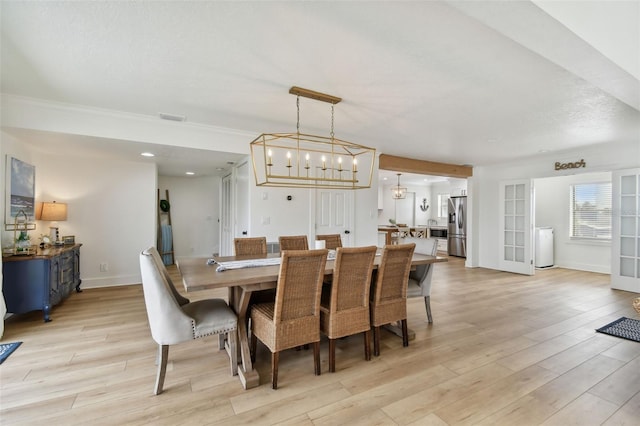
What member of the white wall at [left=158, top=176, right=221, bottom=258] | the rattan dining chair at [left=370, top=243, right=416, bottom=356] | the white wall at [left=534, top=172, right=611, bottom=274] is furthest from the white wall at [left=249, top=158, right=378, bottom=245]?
the white wall at [left=534, top=172, right=611, bottom=274]

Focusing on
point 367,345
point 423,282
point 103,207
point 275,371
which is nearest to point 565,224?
point 423,282

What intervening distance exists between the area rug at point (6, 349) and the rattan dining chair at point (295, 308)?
87.8 inches

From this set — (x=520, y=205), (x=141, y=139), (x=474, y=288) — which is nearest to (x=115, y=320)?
(x=141, y=139)

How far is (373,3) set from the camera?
1.63 meters

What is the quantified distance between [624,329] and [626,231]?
9.01 ft

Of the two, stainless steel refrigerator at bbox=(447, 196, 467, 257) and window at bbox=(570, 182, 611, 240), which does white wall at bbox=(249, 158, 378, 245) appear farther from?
window at bbox=(570, 182, 611, 240)

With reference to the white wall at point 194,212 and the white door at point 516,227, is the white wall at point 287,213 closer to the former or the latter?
the white wall at point 194,212

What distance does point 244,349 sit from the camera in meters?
2.19

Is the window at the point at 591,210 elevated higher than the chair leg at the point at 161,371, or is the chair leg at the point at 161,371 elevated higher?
the window at the point at 591,210

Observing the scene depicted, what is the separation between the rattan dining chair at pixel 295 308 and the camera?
2.04 m

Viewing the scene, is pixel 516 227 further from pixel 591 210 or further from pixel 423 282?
pixel 423 282

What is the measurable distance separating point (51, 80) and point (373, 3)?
2926 mm

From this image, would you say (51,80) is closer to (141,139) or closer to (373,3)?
(141,139)

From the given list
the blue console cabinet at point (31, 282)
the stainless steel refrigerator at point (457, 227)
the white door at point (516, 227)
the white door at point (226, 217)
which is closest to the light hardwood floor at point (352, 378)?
the blue console cabinet at point (31, 282)
